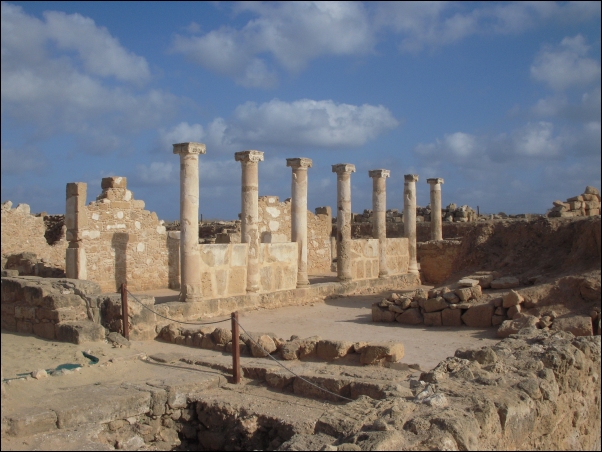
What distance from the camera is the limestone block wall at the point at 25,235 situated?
18094 millimetres

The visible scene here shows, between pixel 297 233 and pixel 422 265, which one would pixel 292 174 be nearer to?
pixel 297 233

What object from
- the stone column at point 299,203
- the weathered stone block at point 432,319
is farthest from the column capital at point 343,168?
the weathered stone block at point 432,319

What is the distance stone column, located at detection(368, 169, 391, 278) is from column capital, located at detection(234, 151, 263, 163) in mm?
5202

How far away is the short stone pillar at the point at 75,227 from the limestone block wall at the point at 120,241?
23mm

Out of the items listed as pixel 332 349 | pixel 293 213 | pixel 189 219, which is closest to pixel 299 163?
pixel 293 213

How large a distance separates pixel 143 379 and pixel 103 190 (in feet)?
27.6

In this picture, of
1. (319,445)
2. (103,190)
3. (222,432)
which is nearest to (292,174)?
(103,190)

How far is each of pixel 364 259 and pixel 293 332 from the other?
719 centimetres

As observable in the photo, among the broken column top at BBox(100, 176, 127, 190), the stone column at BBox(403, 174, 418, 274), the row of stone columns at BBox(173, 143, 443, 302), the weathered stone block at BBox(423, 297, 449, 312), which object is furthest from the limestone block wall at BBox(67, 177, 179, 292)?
the stone column at BBox(403, 174, 418, 274)

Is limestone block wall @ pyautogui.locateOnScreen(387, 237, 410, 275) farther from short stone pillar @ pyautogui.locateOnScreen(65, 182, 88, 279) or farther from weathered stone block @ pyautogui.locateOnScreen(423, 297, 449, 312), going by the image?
short stone pillar @ pyautogui.locateOnScreen(65, 182, 88, 279)

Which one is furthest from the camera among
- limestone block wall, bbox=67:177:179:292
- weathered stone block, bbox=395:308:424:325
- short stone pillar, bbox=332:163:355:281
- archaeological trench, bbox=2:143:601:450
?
short stone pillar, bbox=332:163:355:281

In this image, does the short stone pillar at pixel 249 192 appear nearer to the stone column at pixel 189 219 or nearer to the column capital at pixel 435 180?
the stone column at pixel 189 219

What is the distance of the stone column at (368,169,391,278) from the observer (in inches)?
712

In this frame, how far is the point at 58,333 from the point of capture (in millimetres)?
9266
